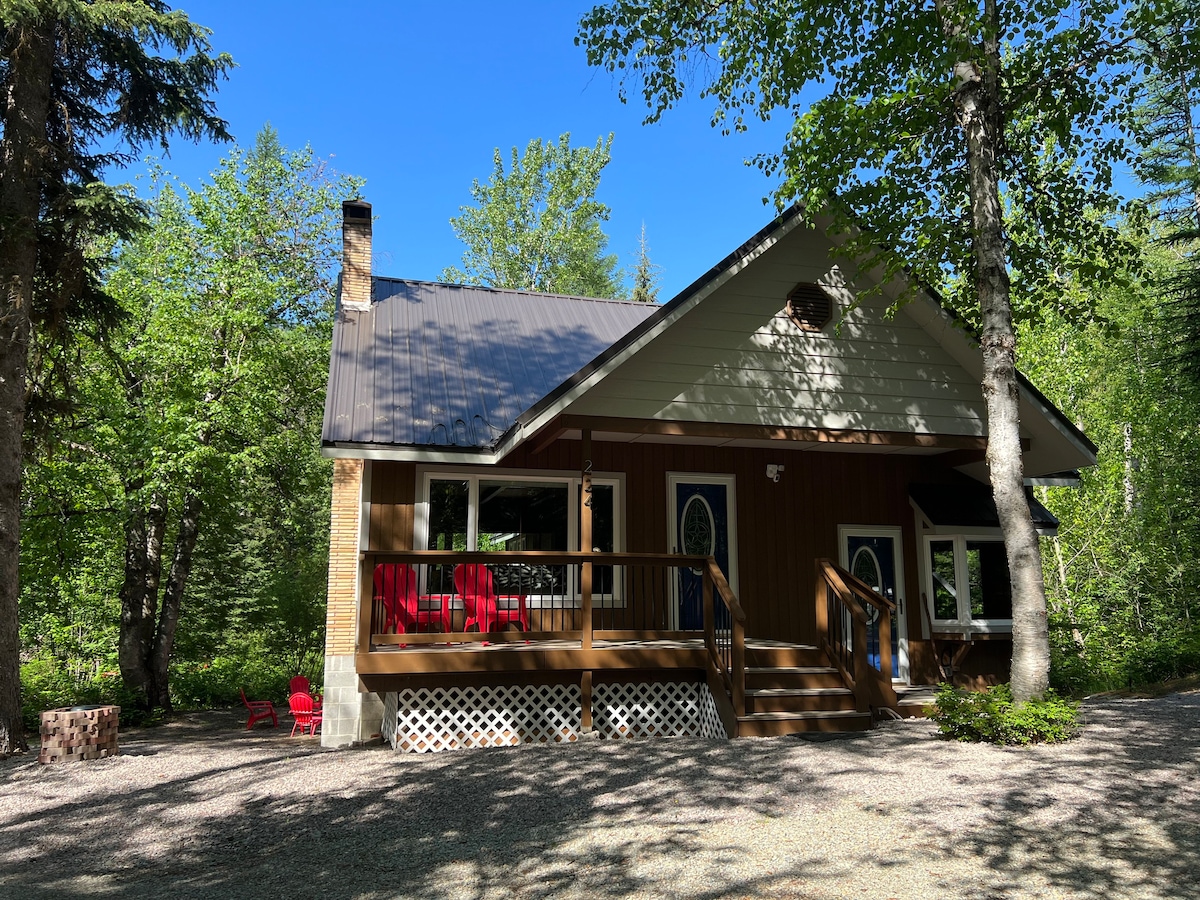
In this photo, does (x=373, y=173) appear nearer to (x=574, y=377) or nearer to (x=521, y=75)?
(x=521, y=75)

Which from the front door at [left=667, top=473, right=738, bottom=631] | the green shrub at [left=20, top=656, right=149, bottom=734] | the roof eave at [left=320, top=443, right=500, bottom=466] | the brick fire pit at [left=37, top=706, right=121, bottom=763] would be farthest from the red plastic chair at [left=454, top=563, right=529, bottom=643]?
the green shrub at [left=20, top=656, right=149, bottom=734]

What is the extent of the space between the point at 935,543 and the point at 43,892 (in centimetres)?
1130

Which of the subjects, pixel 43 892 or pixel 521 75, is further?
pixel 521 75

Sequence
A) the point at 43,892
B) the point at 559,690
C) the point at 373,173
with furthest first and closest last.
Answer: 1. the point at 373,173
2. the point at 559,690
3. the point at 43,892

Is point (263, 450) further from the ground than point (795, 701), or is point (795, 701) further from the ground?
point (263, 450)

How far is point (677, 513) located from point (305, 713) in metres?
6.63

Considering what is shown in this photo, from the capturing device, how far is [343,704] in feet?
34.7

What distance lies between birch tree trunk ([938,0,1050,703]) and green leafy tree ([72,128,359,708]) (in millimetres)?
12146

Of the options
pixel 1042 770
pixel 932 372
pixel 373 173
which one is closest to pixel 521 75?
Result: pixel 373 173

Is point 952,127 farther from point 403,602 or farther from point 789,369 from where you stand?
point 403,602

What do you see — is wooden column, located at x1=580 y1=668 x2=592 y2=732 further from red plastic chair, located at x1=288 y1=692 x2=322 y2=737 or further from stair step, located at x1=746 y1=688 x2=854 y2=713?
red plastic chair, located at x1=288 y1=692 x2=322 y2=737

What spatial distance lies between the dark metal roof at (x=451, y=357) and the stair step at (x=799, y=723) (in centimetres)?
435

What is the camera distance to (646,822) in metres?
6.05

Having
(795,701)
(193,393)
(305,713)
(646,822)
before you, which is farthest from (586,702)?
(193,393)
